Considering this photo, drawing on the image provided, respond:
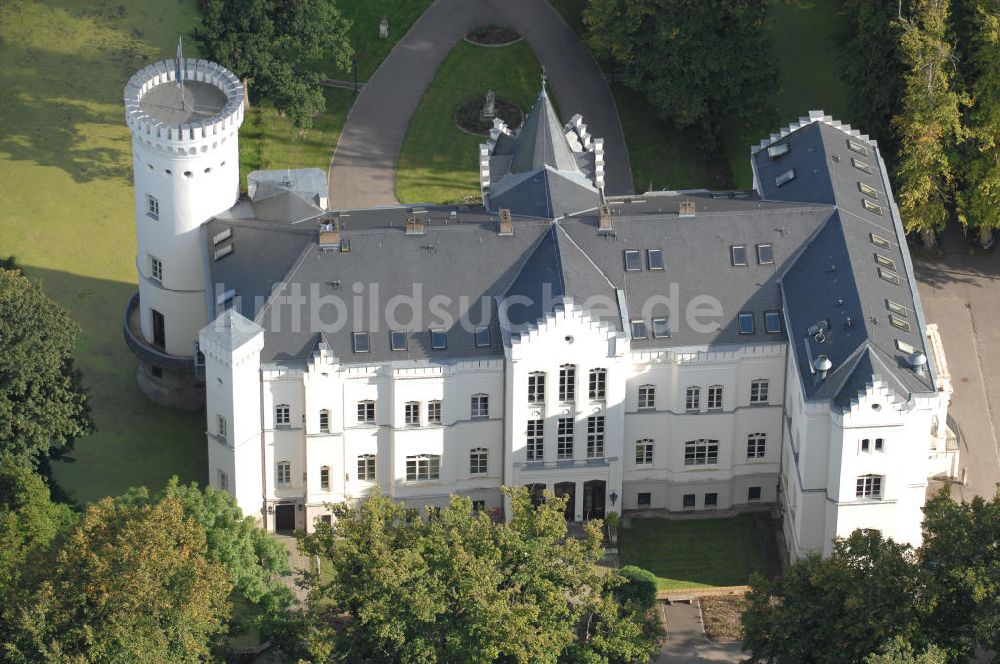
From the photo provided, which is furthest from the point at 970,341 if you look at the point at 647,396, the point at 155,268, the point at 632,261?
the point at 155,268

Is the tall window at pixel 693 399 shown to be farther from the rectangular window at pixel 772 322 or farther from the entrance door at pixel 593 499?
the entrance door at pixel 593 499

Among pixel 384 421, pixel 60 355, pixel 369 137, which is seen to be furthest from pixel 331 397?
pixel 369 137

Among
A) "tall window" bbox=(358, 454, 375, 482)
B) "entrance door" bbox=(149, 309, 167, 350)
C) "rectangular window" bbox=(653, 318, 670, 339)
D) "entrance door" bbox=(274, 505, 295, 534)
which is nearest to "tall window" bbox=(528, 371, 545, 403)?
"rectangular window" bbox=(653, 318, 670, 339)

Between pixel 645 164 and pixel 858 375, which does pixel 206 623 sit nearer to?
pixel 858 375

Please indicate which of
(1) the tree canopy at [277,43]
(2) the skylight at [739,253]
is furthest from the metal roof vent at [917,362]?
(1) the tree canopy at [277,43]

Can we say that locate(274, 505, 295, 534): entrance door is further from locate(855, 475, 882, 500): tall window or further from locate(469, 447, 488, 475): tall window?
locate(855, 475, 882, 500): tall window
